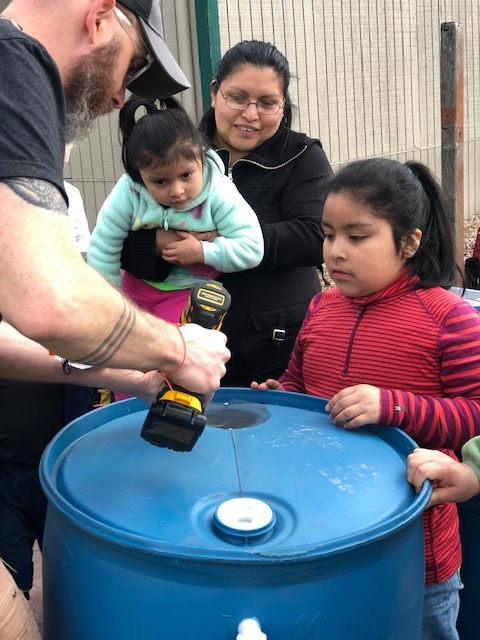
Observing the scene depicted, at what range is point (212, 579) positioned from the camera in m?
1.19

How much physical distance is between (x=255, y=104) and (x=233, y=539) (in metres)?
1.65

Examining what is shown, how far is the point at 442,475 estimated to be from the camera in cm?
143

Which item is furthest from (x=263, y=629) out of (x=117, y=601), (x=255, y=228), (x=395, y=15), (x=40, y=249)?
(x=395, y=15)

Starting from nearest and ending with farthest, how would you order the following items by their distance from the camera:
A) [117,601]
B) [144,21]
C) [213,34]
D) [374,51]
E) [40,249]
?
[40,249] < [117,601] < [144,21] < [213,34] < [374,51]

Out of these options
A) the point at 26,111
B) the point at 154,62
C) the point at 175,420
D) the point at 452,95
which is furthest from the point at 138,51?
the point at 452,95

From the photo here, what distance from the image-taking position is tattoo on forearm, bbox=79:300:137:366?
1.27 metres

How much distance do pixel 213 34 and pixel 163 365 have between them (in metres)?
4.15

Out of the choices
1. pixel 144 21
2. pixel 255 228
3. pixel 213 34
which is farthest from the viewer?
pixel 213 34

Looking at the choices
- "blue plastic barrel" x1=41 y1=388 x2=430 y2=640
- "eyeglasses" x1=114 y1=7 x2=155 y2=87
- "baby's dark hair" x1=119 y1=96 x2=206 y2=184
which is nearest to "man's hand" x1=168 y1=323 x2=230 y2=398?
"blue plastic barrel" x1=41 y1=388 x2=430 y2=640

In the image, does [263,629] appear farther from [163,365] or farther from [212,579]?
[163,365]

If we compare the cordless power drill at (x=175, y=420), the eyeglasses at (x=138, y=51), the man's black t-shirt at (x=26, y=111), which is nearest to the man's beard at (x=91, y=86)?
the eyeglasses at (x=138, y=51)

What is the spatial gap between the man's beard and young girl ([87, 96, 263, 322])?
2.36ft

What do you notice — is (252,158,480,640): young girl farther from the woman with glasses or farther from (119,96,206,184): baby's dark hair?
(119,96,206,184): baby's dark hair

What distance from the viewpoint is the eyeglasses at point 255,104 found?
245cm
